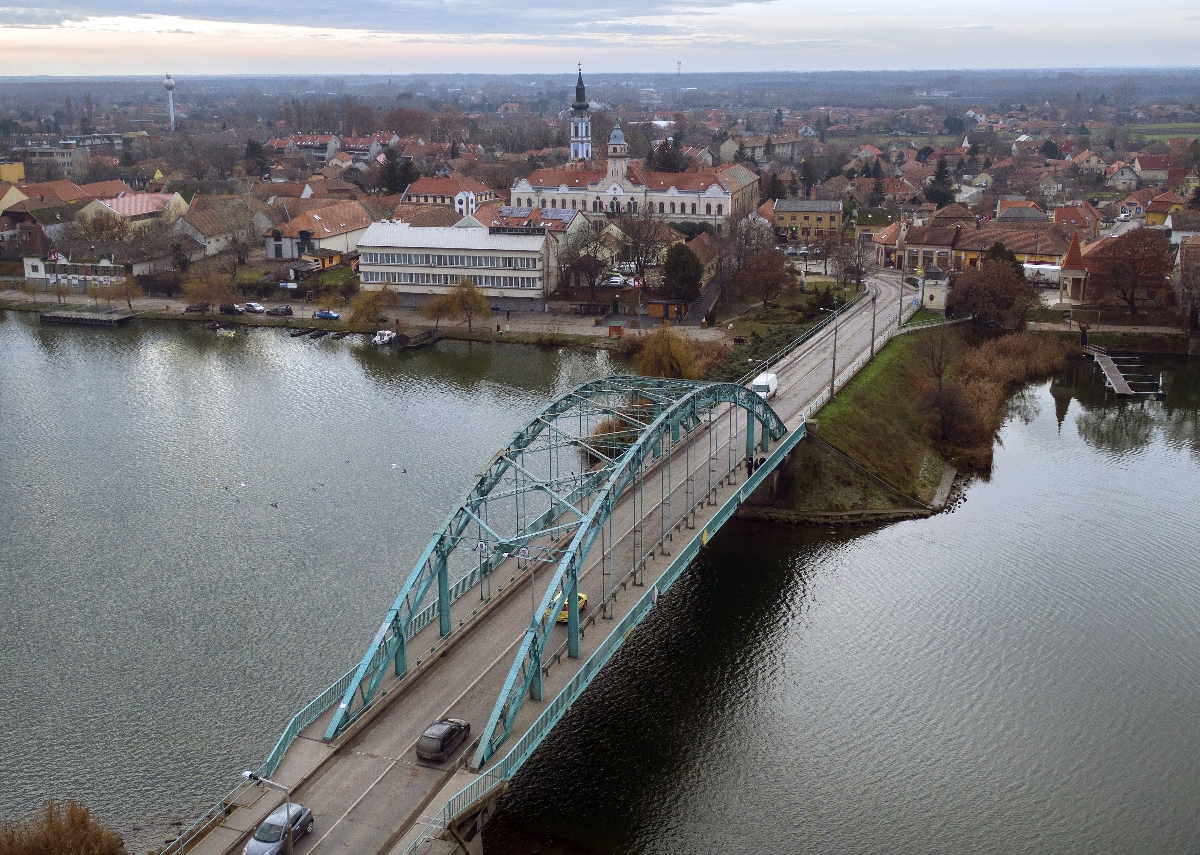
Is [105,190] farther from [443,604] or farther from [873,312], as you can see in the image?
[443,604]

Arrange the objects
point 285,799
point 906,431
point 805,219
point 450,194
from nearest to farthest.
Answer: point 285,799, point 906,431, point 805,219, point 450,194

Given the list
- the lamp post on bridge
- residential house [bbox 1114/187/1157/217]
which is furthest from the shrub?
residential house [bbox 1114/187/1157/217]

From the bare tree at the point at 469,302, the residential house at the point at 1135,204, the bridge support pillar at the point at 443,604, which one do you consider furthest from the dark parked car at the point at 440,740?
the residential house at the point at 1135,204

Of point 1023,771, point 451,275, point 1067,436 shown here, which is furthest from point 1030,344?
point 1023,771

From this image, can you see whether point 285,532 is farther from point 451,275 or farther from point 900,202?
point 900,202

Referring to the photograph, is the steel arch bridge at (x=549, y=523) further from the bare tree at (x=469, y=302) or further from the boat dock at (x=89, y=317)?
the boat dock at (x=89, y=317)

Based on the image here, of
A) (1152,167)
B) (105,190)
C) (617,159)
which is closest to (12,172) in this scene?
(105,190)

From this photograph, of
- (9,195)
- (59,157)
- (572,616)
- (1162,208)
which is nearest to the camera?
(572,616)
